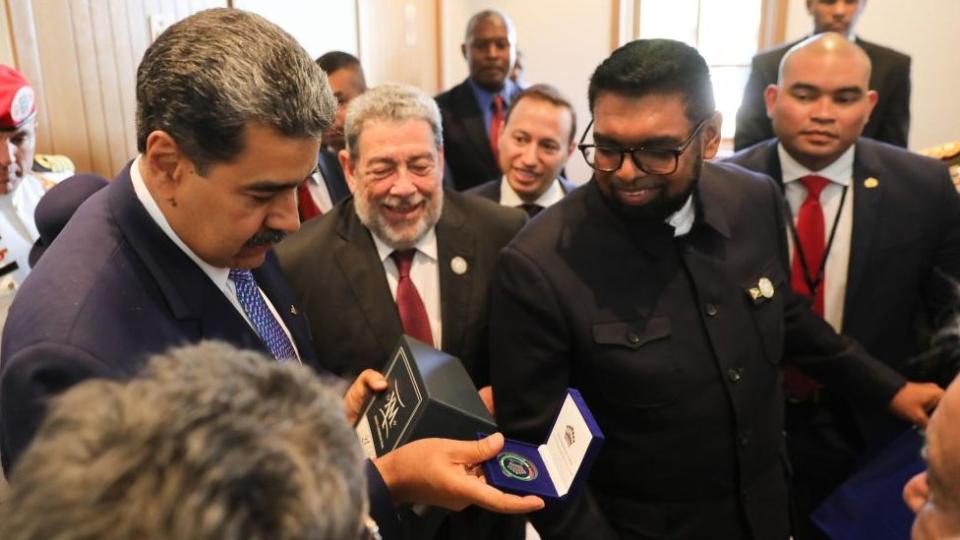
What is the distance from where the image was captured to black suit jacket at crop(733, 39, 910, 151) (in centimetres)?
284

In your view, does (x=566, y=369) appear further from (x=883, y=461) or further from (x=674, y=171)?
(x=883, y=461)

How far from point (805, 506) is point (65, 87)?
306 cm

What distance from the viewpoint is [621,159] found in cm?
149

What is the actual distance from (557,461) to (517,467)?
65 mm

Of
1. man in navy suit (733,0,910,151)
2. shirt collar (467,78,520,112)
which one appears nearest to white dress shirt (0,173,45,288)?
shirt collar (467,78,520,112)

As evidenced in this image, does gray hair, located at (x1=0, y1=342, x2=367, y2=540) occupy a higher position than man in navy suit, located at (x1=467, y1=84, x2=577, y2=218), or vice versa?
gray hair, located at (x1=0, y1=342, x2=367, y2=540)

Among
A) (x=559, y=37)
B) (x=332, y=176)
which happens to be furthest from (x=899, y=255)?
(x=559, y=37)

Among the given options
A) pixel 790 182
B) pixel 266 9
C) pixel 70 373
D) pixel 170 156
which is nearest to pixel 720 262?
pixel 790 182

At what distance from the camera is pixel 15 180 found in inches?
86.4

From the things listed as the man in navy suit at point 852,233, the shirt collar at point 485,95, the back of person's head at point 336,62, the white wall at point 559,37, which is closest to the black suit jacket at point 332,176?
the back of person's head at point 336,62

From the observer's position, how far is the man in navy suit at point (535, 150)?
2590 millimetres

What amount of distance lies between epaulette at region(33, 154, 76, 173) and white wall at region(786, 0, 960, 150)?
501 cm

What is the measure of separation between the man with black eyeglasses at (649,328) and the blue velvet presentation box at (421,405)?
198 mm

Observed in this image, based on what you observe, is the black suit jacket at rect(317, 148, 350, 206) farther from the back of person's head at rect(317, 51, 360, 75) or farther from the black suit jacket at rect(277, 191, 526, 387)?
the black suit jacket at rect(277, 191, 526, 387)
